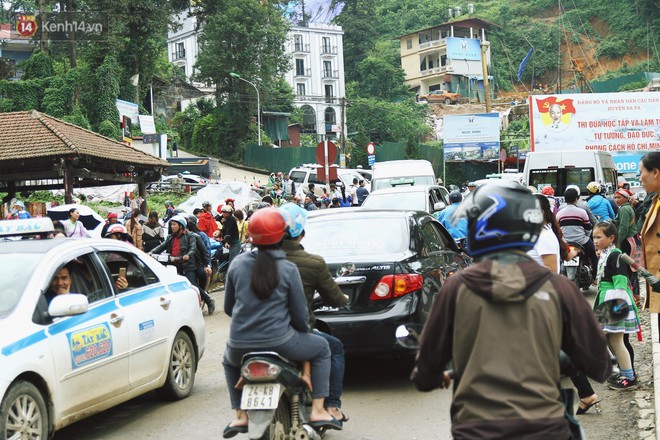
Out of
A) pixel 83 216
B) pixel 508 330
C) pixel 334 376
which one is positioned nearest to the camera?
pixel 508 330

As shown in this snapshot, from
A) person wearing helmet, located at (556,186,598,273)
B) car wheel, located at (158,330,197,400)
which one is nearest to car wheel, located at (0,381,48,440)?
car wheel, located at (158,330,197,400)

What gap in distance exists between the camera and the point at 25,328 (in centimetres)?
598

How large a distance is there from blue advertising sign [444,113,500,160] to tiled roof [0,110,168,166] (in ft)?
99.3

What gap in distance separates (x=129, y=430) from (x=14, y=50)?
74303 millimetres

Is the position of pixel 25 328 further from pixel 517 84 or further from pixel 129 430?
pixel 517 84

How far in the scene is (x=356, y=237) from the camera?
28.9 ft

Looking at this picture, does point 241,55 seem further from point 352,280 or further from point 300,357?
point 300,357

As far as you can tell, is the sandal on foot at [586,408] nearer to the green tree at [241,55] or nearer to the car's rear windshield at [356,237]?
the car's rear windshield at [356,237]

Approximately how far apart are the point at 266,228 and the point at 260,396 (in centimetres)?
99

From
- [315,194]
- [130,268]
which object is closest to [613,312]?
[130,268]

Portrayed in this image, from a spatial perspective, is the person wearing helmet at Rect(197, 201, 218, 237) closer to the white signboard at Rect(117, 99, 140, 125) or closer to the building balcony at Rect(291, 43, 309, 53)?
the white signboard at Rect(117, 99, 140, 125)

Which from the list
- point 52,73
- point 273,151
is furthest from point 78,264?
point 273,151

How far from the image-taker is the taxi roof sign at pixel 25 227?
7.65 meters

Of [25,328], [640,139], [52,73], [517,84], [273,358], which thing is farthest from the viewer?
[517,84]
